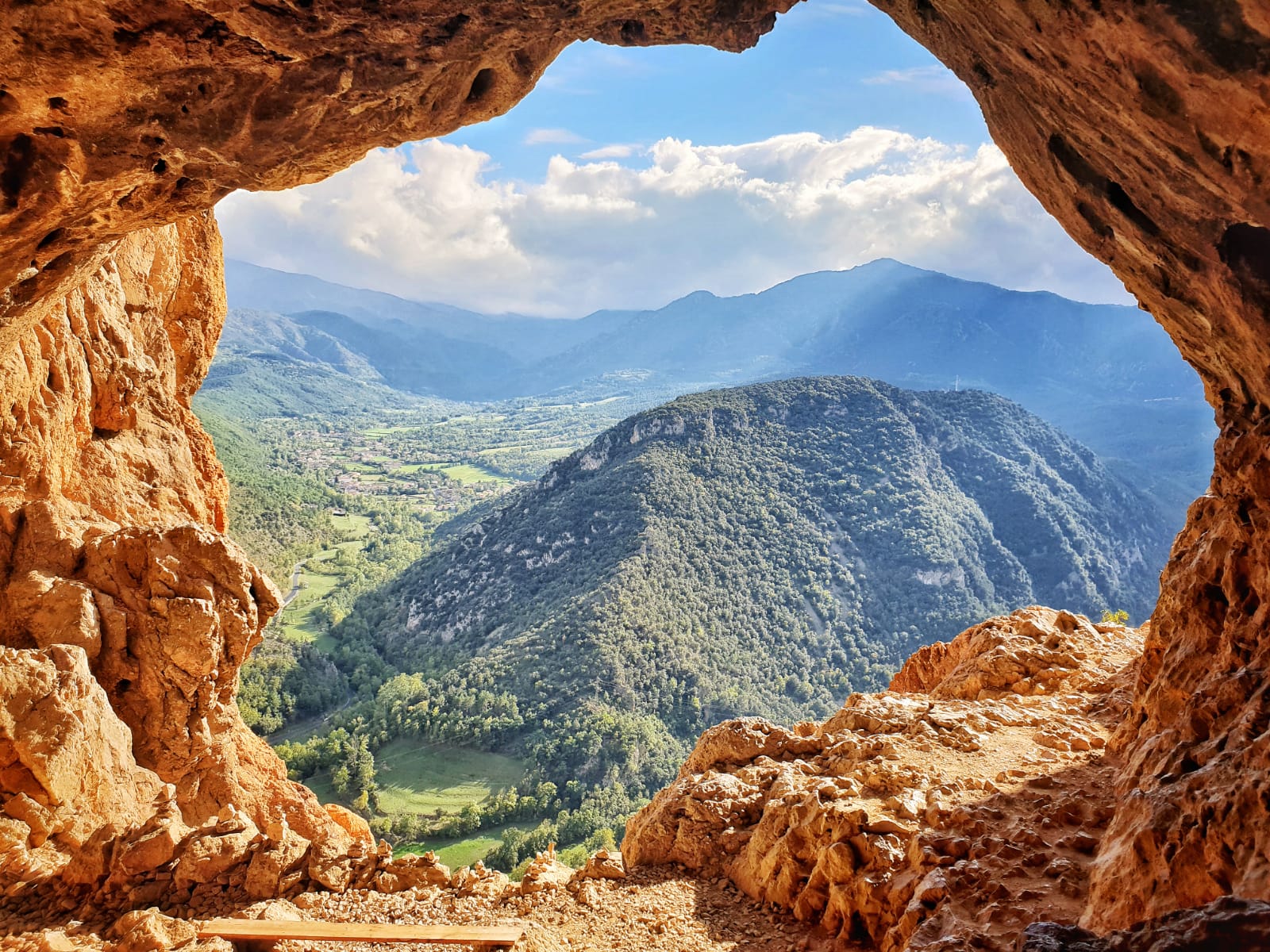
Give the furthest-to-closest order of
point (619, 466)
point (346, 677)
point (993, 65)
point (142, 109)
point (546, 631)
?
point (619, 466)
point (346, 677)
point (546, 631)
point (142, 109)
point (993, 65)

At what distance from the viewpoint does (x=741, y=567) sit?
300 ft

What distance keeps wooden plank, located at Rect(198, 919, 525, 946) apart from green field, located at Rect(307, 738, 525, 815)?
50.0 m

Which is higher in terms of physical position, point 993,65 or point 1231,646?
point 993,65

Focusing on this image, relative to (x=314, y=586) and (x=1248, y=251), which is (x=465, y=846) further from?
(x=314, y=586)

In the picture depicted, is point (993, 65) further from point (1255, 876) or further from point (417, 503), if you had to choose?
point (417, 503)

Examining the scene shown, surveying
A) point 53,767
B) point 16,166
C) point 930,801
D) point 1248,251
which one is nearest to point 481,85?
point 16,166

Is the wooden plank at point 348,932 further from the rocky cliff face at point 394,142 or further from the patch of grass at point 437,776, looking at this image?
the patch of grass at point 437,776

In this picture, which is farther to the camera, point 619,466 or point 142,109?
point 619,466

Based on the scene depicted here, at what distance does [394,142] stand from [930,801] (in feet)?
45.6

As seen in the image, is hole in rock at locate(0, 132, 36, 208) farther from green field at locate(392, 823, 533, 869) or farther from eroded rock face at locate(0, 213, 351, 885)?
green field at locate(392, 823, 533, 869)

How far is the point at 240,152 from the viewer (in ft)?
33.3

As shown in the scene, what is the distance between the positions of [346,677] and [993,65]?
8323 cm

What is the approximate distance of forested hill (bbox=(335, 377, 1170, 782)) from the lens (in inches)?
2640

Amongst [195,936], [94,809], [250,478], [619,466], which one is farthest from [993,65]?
[250,478]
